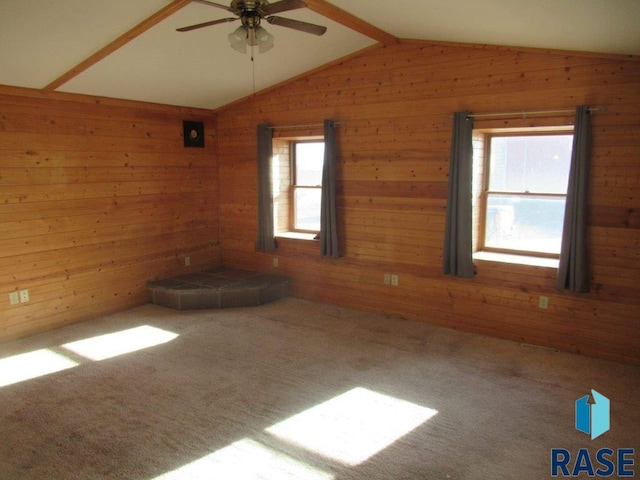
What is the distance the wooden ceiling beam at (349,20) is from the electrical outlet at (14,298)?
3.53m

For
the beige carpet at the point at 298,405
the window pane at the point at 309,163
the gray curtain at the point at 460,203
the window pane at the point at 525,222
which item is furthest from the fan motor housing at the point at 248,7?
the window pane at the point at 309,163

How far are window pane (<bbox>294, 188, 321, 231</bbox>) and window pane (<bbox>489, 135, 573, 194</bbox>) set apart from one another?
2042 millimetres

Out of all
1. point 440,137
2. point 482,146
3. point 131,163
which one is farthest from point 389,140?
point 131,163

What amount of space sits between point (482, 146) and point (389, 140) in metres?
0.89

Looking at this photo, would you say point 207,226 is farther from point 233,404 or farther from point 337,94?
point 233,404

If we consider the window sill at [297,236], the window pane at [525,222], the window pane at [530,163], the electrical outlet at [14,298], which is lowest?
the electrical outlet at [14,298]

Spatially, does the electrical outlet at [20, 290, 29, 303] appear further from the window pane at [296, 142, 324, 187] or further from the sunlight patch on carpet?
the window pane at [296, 142, 324, 187]

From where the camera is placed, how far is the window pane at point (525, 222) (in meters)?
4.21

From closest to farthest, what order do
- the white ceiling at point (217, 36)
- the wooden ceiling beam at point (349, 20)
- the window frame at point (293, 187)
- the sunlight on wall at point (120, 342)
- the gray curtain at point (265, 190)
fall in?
the white ceiling at point (217, 36) → the wooden ceiling beam at point (349, 20) → the sunlight on wall at point (120, 342) → the gray curtain at point (265, 190) → the window frame at point (293, 187)

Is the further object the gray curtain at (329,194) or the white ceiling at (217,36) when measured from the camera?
the gray curtain at (329,194)

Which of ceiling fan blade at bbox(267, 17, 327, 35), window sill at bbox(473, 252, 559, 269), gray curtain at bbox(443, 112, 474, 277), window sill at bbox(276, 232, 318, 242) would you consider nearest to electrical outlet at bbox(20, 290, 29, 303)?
window sill at bbox(276, 232, 318, 242)

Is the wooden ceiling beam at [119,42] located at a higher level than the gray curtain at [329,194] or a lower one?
higher

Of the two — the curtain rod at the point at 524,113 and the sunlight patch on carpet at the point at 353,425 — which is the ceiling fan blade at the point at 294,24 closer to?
the curtain rod at the point at 524,113

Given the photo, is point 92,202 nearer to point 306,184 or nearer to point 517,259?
point 306,184
